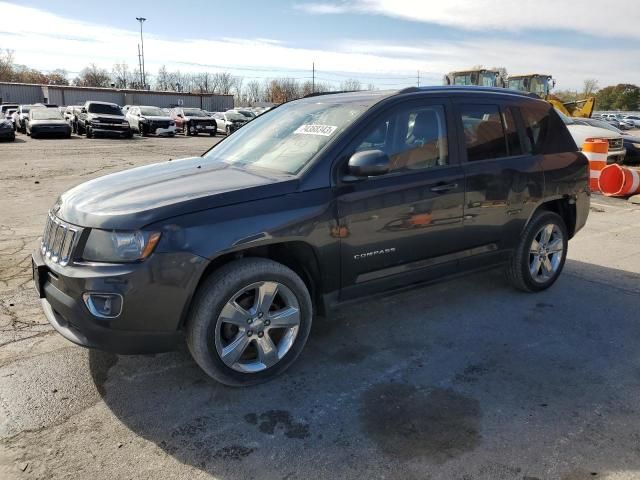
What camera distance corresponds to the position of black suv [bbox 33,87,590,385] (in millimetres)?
2908

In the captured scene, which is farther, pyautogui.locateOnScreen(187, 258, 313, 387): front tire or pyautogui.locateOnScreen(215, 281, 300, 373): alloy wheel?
pyautogui.locateOnScreen(215, 281, 300, 373): alloy wheel

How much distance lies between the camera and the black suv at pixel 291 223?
291 centimetres

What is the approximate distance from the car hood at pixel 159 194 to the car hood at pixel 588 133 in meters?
13.3

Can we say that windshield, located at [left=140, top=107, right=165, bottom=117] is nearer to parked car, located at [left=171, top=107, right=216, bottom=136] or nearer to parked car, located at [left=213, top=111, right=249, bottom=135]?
parked car, located at [left=171, top=107, right=216, bottom=136]

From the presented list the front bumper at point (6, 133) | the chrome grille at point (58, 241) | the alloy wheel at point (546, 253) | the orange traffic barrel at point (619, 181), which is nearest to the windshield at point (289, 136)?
the chrome grille at point (58, 241)

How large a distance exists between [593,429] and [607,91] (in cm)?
9902

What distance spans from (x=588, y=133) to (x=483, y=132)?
12056mm

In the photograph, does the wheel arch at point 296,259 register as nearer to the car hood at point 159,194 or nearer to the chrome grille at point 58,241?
the car hood at point 159,194

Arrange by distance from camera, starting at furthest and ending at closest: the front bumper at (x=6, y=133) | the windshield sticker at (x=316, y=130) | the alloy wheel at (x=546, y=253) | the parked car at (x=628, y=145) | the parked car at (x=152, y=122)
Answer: the parked car at (x=152, y=122), the front bumper at (x=6, y=133), the parked car at (x=628, y=145), the alloy wheel at (x=546, y=253), the windshield sticker at (x=316, y=130)

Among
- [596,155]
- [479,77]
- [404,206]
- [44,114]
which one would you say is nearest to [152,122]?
[44,114]

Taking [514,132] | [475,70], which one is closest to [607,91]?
[475,70]

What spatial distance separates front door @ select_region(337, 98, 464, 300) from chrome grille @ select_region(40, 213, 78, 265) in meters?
1.66

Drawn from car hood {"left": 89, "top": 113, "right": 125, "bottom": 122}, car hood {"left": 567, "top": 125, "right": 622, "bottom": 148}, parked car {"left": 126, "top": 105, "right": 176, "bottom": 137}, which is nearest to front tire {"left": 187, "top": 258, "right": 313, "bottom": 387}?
car hood {"left": 567, "top": 125, "right": 622, "bottom": 148}

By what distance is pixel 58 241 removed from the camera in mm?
3176
